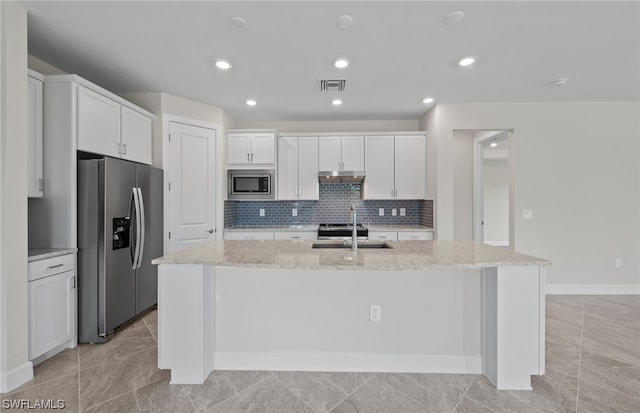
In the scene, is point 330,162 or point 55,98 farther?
point 330,162

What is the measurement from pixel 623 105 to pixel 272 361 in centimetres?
527

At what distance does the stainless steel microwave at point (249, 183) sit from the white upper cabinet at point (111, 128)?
110cm

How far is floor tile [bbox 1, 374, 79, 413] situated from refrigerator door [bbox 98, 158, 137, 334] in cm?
60

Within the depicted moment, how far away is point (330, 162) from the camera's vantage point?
430 cm

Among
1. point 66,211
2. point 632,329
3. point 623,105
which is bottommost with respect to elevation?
point 632,329

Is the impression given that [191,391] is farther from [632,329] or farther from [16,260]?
[632,329]

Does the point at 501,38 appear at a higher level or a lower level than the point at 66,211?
higher

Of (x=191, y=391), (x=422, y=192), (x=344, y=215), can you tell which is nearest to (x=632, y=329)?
(x=422, y=192)

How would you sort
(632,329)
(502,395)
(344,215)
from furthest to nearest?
(344,215) → (632,329) → (502,395)

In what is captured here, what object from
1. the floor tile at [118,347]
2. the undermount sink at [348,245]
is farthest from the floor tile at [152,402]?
the undermount sink at [348,245]

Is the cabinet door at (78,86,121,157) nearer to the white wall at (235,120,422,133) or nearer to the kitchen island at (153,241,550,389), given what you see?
the kitchen island at (153,241,550,389)

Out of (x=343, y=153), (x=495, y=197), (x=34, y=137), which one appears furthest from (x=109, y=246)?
(x=495, y=197)

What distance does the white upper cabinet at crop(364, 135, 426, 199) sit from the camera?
167 inches

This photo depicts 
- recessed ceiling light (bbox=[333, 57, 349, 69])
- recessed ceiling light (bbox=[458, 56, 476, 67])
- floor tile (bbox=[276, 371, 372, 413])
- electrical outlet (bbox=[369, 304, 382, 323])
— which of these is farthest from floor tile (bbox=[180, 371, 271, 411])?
recessed ceiling light (bbox=[458, 56, 476, 67])
